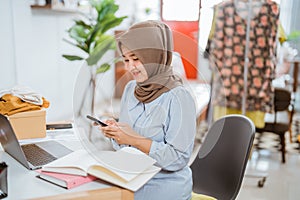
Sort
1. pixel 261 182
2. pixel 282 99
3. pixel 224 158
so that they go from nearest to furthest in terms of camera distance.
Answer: pixel 224 158
pixel 261 182
pixel 282 99

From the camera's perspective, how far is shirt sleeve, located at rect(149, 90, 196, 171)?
112cm

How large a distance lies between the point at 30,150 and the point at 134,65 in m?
0.52

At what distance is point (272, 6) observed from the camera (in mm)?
2719

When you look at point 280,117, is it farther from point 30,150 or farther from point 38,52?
point 30,150

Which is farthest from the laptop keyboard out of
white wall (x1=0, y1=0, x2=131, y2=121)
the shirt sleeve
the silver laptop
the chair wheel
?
the chair wheel

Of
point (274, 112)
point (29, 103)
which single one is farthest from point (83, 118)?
point (274, 112)

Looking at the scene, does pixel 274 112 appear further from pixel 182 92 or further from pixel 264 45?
pixel 182 92

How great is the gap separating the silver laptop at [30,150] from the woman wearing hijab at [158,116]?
0.77 feet

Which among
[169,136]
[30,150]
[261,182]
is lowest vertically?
[261,182]

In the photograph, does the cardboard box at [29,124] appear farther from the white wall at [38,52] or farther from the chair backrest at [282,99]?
the chair backrest at [282,99]

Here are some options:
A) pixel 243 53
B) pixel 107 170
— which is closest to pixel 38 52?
pixel 243 53

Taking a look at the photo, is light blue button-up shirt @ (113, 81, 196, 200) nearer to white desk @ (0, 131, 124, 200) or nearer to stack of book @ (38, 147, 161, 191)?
stack of book @ (38, 147, 161, 191)

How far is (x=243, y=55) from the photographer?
A: 2.84 m

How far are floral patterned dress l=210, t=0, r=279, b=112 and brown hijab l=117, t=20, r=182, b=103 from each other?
5.29 ft
